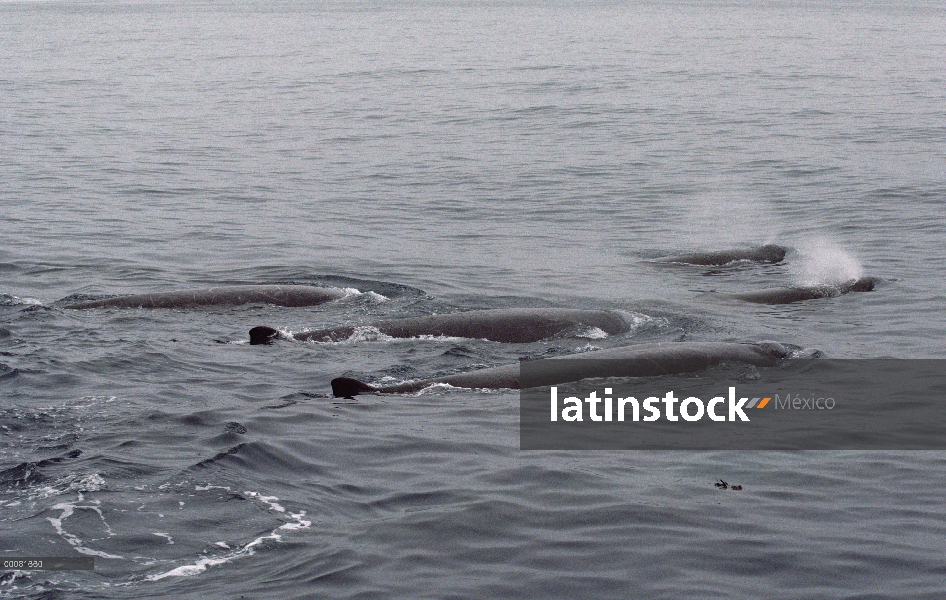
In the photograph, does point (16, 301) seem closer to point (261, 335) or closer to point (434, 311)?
point (261, 335)

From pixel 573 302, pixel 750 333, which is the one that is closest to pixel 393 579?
pixel 750 333

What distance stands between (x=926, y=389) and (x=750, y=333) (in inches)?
116

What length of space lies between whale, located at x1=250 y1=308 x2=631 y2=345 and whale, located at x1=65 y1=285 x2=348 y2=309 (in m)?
2.21

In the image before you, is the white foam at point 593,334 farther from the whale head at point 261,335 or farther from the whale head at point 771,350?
the whale head at point 261,335

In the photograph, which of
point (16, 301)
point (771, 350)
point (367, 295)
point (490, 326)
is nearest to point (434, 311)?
point (367, 295)

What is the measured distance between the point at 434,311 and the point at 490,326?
227 cm

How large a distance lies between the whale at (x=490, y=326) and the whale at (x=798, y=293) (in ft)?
9.83

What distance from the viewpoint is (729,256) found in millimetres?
22406

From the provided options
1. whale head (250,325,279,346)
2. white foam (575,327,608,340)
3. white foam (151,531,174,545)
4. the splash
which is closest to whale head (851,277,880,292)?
the splash

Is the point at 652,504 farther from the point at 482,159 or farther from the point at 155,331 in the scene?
the point at 482,159

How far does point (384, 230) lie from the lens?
26.7m

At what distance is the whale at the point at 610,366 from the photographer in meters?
13.6

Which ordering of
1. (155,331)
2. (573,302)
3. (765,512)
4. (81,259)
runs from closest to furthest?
(765,512), (155,331), (573,302), (81,259)

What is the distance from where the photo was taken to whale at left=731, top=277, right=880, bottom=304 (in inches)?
733
